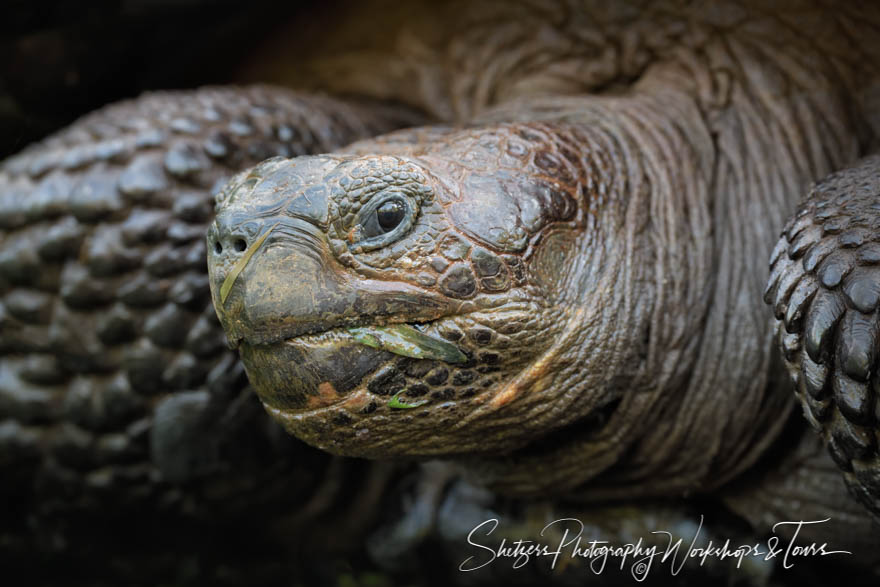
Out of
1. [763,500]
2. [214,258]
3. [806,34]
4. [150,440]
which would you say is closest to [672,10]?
[806,34]

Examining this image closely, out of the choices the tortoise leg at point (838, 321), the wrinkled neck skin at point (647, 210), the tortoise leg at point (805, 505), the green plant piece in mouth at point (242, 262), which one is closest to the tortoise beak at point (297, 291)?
the green plant piece in mouth at point (242, 262)

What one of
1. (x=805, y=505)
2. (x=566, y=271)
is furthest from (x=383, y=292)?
(x=805, y=505)

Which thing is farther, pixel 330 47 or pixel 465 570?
pixel 330 47

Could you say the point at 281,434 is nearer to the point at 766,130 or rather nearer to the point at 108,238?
the point at 108,238

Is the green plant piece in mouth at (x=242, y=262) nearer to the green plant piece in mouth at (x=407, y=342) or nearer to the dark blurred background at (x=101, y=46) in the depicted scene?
the green plant piece in mouth at (x=407, y=342)

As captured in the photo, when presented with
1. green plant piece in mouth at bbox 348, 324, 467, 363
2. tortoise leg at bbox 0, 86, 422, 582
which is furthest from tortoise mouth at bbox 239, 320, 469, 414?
tortoise leg at bbox 0, 86, 422, 582

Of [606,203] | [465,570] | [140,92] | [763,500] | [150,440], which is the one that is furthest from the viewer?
[140,92]

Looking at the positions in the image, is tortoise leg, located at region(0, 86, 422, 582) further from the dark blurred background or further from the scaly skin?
the scaly skin
